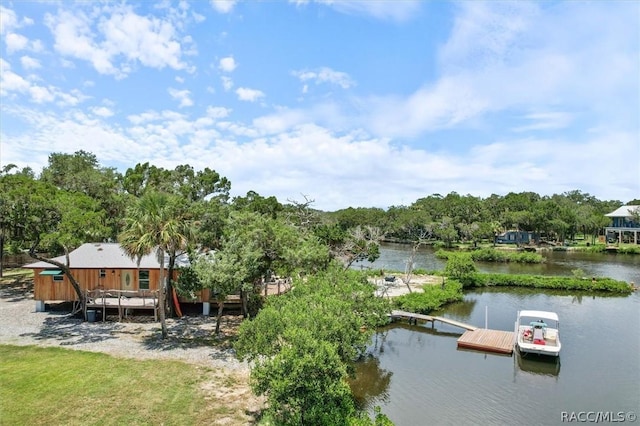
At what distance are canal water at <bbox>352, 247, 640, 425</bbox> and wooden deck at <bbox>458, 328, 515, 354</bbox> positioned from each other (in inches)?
17.8

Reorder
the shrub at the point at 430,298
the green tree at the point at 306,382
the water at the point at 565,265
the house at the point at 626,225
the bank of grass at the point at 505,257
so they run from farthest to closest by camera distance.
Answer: the house at the point at 626,225 < the bank of grass at the point at 505,257 < the water at the point at 565,265 < the shrub at the point at 430,298 < the green tree at the point at 306,382

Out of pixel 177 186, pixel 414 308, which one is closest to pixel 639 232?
pixel 414 308

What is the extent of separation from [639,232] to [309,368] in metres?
94.0

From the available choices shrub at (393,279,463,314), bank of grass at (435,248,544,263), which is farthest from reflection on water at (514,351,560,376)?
bank of grass at (435,248,544,263)

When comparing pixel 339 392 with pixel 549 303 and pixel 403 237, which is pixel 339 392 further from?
pixel 403 237

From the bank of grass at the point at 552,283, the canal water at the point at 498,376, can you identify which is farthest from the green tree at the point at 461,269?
the canal water at the point at 498,376

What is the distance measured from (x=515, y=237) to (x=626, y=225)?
1980cm

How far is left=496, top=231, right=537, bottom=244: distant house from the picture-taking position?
289ft

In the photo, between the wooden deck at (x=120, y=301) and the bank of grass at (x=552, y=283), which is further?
the bank of grass at (x=552, y=283)

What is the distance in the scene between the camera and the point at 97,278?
24891 millimetres

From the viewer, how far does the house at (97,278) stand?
971 inches

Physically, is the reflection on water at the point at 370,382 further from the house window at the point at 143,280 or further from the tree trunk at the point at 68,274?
the tree trunk at the point at 68,274

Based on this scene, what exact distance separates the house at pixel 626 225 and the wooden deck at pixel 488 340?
72.1 m

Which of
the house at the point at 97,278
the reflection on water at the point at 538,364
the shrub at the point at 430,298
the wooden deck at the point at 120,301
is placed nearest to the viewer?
the reflection on water at the point at 538,364
